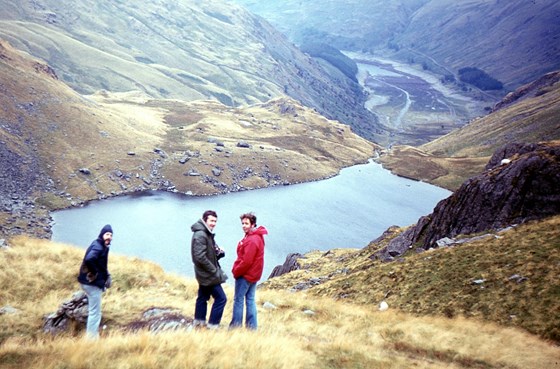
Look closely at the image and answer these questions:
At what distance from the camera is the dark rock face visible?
105 feet

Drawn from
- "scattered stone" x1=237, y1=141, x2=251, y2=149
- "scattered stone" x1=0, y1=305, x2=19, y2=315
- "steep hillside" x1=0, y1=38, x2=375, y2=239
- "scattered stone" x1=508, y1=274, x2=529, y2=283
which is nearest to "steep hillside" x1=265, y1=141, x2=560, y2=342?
"scattered stone" x1=508, y1=274, x2=529, y2=283

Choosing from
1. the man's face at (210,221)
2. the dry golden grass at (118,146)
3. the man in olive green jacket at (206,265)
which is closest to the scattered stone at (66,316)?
the man in olive green jacket at (206,265)

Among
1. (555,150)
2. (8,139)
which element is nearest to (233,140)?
(8,139)

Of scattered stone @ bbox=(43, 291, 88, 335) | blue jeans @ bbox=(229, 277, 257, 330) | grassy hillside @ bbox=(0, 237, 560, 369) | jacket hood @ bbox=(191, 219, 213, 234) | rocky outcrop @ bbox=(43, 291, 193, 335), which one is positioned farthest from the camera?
scattered stone @ bbox=(43, 291, 88, 335)

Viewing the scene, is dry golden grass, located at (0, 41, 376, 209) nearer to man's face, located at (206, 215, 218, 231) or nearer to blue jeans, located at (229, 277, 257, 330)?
blue jeans, located at (229, 277, 257, 330)

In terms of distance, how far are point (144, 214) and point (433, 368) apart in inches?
3730

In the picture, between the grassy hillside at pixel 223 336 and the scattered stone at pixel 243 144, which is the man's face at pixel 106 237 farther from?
the scattered stone at pixel 243 144

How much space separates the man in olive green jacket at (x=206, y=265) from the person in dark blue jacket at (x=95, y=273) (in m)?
2.99

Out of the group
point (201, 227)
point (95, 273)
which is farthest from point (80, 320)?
point (201, 227)

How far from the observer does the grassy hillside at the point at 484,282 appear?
19.8 meters

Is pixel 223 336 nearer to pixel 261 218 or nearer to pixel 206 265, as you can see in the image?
pixel 206 265

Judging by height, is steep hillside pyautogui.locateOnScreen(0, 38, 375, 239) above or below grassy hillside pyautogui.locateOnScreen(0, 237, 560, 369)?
above

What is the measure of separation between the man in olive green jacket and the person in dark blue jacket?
2.99m

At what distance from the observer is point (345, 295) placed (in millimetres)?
30594
